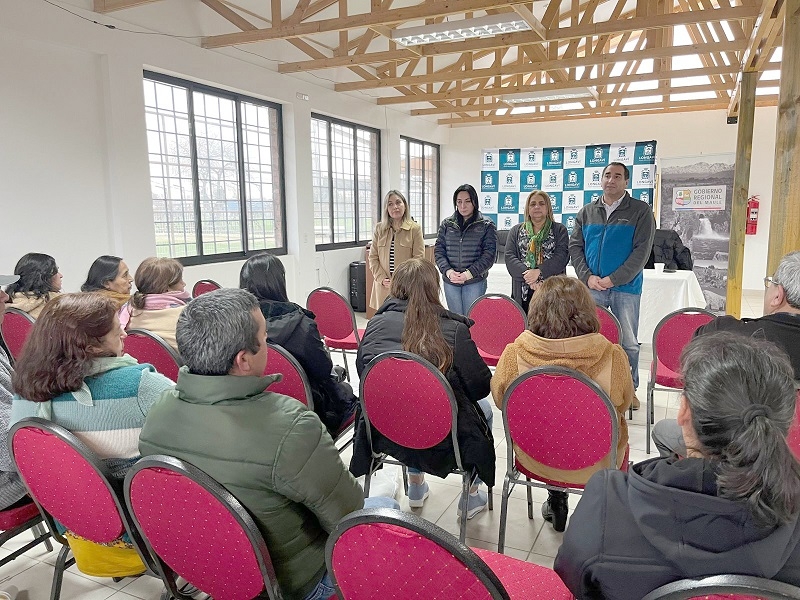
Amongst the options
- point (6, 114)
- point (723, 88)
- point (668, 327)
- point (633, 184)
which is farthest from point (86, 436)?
point (633, 184)

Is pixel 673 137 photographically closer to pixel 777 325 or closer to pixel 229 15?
pixel 229 15

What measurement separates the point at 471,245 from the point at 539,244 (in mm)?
499

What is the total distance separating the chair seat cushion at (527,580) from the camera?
1.23 meters

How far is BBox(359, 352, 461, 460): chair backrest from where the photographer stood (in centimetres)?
183

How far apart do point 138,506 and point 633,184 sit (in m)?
9.01

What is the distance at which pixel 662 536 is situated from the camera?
0.86m

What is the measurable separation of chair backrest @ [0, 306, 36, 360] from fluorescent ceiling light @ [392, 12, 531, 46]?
3713 mm

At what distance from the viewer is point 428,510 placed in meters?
2.41

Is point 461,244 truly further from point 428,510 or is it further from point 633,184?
point 633,184

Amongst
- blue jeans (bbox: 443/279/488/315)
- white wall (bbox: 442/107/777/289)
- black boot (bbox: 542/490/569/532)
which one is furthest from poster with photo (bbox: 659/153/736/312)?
black boot (bbox: 542/490/569/532)

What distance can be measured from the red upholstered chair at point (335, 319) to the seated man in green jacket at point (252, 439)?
2289 millimetres

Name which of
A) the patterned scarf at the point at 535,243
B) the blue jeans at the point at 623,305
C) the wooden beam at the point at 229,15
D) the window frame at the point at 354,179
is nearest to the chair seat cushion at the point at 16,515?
the blue jeans at the point at 623,305

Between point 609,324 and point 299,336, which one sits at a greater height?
point 299,336

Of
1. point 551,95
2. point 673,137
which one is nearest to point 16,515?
point 551,95
